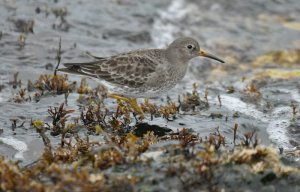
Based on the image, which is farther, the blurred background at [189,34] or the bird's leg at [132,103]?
the blurred background at [189,34]

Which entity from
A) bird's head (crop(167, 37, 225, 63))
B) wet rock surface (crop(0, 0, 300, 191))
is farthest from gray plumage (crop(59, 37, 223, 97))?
wet rock surface (crop(0, 0, 300, 191))

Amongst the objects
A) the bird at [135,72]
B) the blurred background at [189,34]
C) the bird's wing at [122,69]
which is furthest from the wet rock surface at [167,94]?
the bird's wing at [122,69]

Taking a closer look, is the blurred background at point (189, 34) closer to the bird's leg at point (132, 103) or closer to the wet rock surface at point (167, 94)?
the wet rock surface at point (167, 94)

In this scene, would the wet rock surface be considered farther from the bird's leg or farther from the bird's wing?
the bird's wing

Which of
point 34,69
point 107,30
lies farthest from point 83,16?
point 34,69

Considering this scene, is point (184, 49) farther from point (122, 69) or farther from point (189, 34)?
point (189, 34)

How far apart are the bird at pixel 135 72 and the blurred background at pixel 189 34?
0.68m

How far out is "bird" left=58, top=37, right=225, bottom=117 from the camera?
9.62 m

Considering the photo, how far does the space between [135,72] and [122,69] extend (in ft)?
0.86

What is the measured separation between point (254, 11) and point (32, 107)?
31.8 ft

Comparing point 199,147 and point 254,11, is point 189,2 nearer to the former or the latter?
point 254,11

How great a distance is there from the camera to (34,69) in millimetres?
11703

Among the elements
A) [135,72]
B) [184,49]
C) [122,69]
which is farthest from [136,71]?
[184,49]

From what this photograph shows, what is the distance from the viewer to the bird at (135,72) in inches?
379
